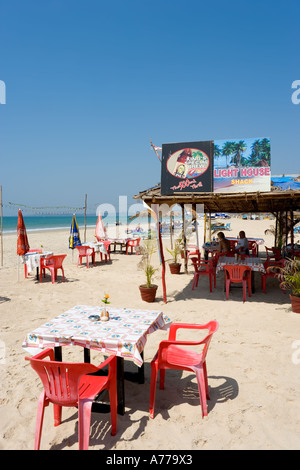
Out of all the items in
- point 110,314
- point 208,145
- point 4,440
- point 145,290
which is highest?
point 208,145

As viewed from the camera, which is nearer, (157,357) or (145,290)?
(157,357)

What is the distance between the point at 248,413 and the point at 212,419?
Answer: 1.27 feet

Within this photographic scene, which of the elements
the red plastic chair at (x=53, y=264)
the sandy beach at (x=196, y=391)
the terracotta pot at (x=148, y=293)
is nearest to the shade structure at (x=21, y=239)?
the red plastic chair at (x=53, y=264)

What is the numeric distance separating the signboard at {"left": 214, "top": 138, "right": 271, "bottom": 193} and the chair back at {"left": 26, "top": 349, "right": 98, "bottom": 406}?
5.44 m

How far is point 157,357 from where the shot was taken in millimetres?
3098

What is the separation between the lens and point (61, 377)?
2432 millimetres

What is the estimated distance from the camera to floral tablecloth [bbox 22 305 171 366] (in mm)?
2742

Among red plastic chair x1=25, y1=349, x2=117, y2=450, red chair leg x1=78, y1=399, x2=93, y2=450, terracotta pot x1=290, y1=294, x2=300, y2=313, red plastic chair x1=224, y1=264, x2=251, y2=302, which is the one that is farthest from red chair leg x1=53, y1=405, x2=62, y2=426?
red plastic chair x1=224, y1=264, x2=251, y2=302

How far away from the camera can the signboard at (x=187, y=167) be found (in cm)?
704

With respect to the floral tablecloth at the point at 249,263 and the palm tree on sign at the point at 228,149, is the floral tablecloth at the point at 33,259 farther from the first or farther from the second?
the palm tree on sign at the point at 228,149

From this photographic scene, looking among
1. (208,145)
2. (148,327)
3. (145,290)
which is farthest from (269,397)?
(208,145)

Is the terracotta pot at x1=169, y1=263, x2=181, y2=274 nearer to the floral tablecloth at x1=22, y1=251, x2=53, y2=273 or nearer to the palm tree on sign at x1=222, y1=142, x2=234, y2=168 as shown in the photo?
the floral tablecloth at x1=22, y1=251, x2=53, y2=273

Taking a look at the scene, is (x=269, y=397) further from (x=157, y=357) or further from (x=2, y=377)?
(x=2, y=377)
